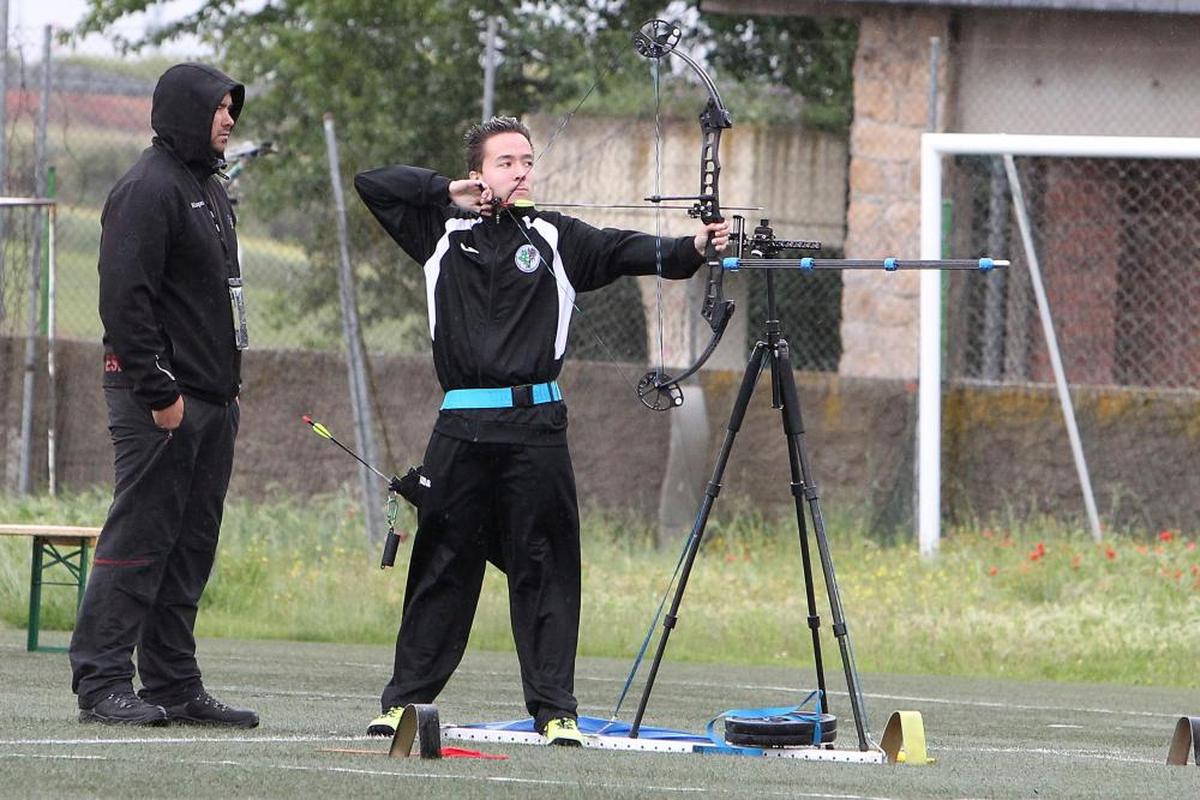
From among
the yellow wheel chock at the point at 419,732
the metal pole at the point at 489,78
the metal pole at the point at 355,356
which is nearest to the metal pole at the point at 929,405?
the metal pole at the point at 489,78

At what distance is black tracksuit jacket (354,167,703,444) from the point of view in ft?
22.6

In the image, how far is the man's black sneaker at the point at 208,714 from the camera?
23.9ft

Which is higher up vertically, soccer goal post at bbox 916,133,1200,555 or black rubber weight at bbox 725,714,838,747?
soccer goal post at bbox 916,133,1200,555

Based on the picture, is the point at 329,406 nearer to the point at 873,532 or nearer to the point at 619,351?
the point at 619,351

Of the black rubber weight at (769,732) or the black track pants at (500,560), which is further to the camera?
the black track pants at (500,560)

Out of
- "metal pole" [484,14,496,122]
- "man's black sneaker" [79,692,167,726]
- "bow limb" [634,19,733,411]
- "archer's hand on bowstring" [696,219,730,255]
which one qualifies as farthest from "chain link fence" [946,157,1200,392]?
"man's black sneaker" [79,692,167,726]

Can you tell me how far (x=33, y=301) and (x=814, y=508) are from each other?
28.5 ft

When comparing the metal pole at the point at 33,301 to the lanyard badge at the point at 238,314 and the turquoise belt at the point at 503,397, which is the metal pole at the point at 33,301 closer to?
the lanyard badge at the point at 238,314

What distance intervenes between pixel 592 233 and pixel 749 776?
176 centimetres

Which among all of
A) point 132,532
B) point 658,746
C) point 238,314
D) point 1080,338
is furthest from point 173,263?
point 1080,338

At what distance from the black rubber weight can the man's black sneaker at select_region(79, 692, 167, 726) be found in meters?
1.75

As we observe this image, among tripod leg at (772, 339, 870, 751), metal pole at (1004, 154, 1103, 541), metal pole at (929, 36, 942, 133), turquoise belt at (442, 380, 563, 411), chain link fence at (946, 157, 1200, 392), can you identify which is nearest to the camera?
tripod leg at (772, 339, 870, 751)

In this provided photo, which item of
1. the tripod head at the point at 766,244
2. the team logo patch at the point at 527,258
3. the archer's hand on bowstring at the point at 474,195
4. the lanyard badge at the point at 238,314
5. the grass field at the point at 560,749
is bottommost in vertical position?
the grass field at the point at 560,749

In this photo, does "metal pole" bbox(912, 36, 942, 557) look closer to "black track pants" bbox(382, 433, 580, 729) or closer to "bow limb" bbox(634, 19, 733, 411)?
"bow limb" bbox(634, 19, 733, 411)
